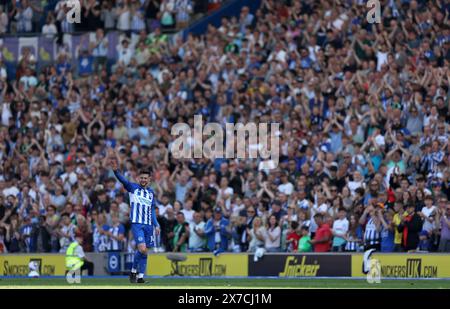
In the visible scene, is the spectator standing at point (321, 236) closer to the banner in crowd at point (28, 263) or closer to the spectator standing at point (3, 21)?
the banner in crowd at point (28, 263)

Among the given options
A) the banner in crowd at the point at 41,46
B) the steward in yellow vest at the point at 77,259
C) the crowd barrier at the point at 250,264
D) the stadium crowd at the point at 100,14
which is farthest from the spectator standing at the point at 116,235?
the stadium crowd at the point at 100,14

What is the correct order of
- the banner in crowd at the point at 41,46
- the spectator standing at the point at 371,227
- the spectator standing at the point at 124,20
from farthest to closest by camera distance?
the banner in crowd at the point at 41,46, the spectator standing at the point at 124,20, the spectator standing at the point at 371,227

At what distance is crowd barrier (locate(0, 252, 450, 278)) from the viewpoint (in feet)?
82.9

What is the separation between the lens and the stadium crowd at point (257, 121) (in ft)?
87.4

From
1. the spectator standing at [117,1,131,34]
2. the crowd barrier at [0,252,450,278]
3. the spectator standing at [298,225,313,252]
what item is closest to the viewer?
the crowd barrier at [0,252,450,278]

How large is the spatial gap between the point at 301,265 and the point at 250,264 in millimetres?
1170

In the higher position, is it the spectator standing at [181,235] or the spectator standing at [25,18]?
the spectator standing at [25,18]

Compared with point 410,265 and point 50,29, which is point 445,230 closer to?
point 410,265

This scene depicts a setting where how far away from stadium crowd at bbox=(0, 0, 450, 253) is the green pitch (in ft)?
6.42

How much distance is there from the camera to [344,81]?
29500 mm

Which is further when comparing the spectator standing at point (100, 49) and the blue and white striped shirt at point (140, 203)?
the spectator standing at point (100, 49)

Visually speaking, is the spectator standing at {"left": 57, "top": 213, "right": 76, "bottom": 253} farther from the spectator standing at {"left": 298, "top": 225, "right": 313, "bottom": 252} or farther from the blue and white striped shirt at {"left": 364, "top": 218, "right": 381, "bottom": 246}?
the blue and white striped shirt at {"left": 364, "top": 218, "right": 381, "bottom": 246}

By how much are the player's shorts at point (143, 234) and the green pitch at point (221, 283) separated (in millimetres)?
802

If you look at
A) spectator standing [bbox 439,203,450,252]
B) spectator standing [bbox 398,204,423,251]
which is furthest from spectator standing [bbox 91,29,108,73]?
spectator standing [bbox 439,203,450,252]
